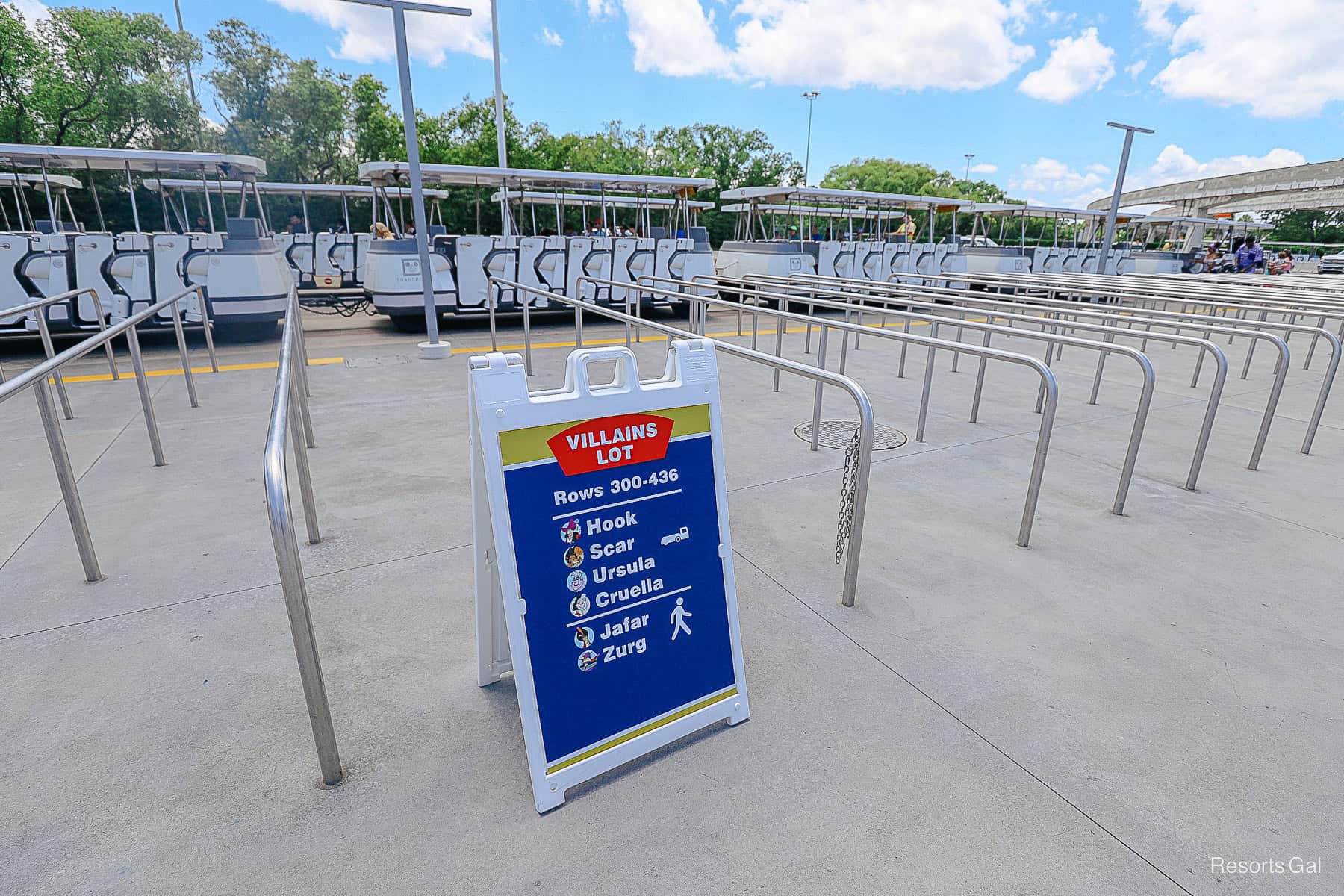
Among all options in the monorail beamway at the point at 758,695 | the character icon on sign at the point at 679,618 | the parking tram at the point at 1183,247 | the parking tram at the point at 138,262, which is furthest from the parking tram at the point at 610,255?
the parking tram at the point at 1183,247

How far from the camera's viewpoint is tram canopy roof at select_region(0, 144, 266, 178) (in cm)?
744

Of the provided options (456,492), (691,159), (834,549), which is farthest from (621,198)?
(691,159)

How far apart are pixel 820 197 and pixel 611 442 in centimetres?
1268

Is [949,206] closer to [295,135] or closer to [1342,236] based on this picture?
[295,135]

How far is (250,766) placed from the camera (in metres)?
2.02

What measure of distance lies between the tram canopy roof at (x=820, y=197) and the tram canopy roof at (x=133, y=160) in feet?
26.4

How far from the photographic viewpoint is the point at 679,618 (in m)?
2.14

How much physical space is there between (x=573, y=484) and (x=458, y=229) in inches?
1173

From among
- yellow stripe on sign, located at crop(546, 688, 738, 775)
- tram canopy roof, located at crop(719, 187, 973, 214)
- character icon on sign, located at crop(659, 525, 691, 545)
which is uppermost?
tram canopy roof, located at crop(719, 187, 973, 214)

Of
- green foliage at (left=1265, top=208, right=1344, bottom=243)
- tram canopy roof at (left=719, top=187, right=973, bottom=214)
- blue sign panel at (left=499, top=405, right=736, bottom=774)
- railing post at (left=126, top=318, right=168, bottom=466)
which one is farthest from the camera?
green foliage at (left=1265, top=208, right=1344, bottom=243)

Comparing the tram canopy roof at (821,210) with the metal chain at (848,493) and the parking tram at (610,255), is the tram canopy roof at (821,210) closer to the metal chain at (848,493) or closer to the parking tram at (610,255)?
the parking tram at (610,255)

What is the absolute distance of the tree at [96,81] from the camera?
2239 centimetres

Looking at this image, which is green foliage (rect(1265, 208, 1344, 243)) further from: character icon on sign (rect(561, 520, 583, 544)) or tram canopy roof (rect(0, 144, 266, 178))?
character icon on sign (rect(561, 520, 583, 544))

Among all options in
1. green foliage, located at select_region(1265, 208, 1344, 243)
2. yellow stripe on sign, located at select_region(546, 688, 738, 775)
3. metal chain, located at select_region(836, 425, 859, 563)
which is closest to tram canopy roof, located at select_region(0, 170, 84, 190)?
metal chain, located at select_region(836, 425, 859, 563)
